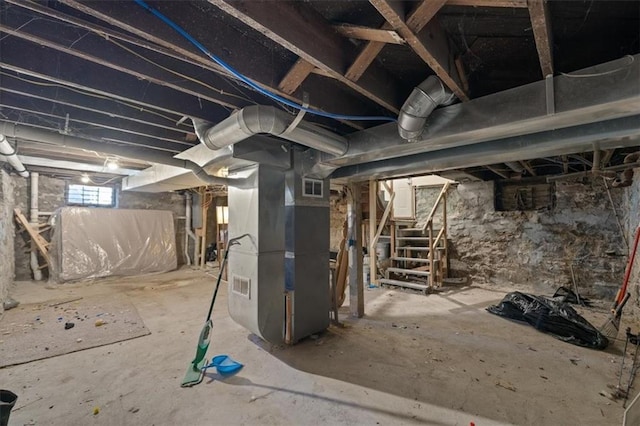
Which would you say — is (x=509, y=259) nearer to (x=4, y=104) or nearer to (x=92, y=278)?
(x=4, y=104)

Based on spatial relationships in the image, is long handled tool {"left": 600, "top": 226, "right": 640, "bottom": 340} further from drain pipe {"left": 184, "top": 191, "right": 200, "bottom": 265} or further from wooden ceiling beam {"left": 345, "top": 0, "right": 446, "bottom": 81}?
drain pipe {"left": 184, "top": 191, "right": 200, "bottom": 265}

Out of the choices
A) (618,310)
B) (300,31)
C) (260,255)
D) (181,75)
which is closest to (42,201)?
(260,255)

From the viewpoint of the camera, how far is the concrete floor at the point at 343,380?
1.79 metres

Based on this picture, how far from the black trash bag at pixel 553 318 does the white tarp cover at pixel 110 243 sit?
647 cm

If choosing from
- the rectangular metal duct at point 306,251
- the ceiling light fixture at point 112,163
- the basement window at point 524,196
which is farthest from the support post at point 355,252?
the ceiling light fixture at point 112,163

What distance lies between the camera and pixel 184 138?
2.71 m

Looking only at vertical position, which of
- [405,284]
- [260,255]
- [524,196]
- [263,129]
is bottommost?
[405,284]

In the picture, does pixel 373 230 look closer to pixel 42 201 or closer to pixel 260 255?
pixel 260 255

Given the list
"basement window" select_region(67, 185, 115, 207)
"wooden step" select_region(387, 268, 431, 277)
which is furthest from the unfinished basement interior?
"basement window" select_region(67, 185, 115, 207)

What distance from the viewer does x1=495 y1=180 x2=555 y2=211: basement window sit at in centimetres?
462

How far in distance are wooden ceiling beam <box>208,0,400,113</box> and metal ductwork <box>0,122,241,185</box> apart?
1.73 metres

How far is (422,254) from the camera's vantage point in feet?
19.0

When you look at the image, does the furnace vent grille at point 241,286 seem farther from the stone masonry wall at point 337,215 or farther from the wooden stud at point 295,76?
the stone masonry wall at point 337,215

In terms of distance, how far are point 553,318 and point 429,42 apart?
330cm
